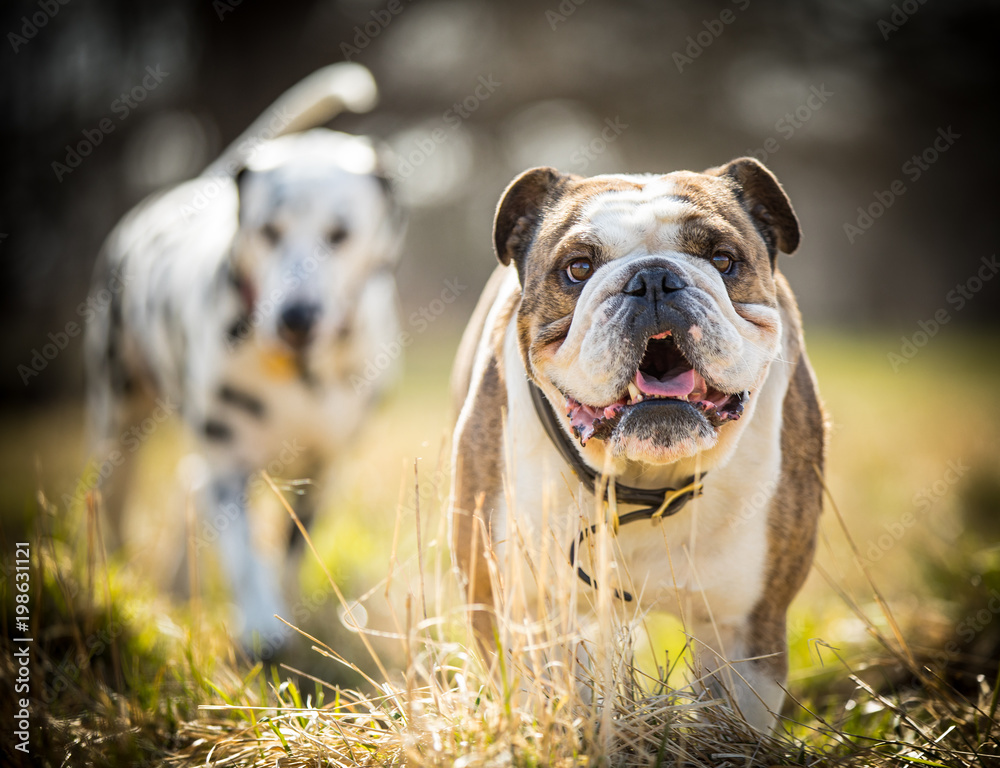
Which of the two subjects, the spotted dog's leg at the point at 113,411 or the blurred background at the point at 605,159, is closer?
the spotted dog's leg at the point at 113,411

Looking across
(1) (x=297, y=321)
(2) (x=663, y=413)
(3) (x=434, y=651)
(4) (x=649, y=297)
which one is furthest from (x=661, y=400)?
(1) (x=297, y=321)

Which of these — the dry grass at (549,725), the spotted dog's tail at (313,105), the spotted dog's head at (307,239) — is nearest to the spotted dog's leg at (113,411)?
the spotted dog's tail at (313,105)

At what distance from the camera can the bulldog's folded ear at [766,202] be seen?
7.47 feet

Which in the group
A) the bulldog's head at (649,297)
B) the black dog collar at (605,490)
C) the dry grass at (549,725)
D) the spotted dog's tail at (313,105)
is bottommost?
the dry grass at (549,725)

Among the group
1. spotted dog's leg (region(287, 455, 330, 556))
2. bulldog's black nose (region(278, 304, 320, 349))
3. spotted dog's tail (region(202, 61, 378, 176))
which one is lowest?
spotted dog's leg (region(287, 455, 330, 556))

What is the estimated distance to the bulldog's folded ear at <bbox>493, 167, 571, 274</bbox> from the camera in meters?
2.37

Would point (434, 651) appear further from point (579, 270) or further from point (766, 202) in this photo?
point (766, 202)

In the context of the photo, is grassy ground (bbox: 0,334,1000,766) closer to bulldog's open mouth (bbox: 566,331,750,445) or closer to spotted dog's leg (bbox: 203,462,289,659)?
spotted dog's leg (bbox: 203,462,289,659)

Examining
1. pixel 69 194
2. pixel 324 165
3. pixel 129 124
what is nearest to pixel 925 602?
pixel 324 165

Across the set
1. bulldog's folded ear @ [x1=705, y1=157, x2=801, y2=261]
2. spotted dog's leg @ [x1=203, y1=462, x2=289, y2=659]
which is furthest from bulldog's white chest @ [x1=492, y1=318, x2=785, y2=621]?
spotted dog's leg @ [x1=203, y1=462, x2=289, y2=659]

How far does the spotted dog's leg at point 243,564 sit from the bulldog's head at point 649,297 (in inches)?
71.1

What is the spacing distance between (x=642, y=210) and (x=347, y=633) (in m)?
2.48

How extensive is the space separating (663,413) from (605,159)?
641 inches

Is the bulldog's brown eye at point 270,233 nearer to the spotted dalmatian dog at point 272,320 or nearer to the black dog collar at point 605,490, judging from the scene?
the spotted dalmatian dog at point 272,320
